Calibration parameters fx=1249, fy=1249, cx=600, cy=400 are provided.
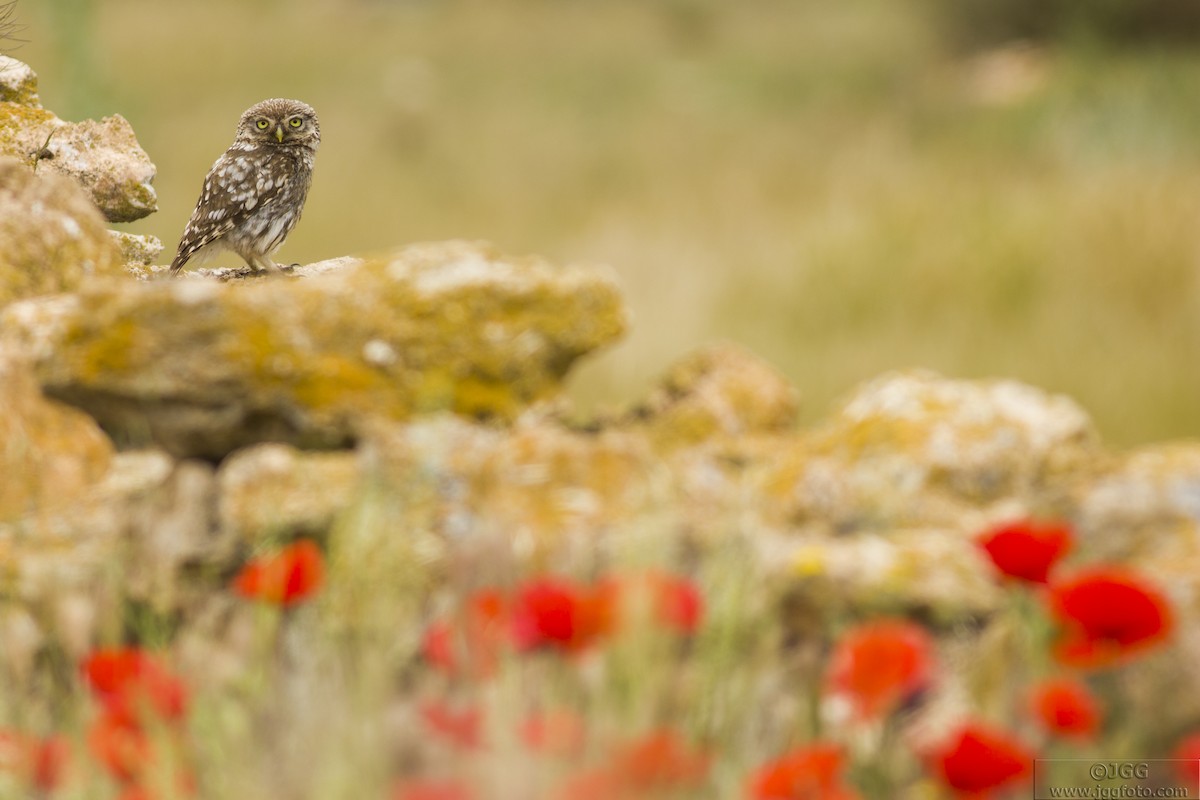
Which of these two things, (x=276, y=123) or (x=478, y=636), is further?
(x=276, y=123)

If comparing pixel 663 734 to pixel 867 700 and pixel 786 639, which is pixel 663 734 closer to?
pixel 867 700

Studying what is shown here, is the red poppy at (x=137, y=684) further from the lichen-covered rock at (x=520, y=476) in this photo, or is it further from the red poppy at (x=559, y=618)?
the lichen-covered rock at (x=520, y=476)

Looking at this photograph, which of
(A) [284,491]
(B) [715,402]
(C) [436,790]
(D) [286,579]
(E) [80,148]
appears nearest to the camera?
(C) [436,790]

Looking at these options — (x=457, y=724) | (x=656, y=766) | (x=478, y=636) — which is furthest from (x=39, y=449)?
(x=656, y=766)

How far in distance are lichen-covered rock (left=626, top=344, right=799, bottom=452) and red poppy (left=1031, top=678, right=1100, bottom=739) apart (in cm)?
206

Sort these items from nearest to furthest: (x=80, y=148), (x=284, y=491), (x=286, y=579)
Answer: (x=286, y=579), (x=80, y=148), (x=284, y=491)

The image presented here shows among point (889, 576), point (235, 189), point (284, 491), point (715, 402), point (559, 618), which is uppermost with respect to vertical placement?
point (715, 402)

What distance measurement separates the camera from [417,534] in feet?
8.38

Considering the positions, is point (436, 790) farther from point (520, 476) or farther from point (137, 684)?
point (520, 476)

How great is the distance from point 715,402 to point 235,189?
6.35ft

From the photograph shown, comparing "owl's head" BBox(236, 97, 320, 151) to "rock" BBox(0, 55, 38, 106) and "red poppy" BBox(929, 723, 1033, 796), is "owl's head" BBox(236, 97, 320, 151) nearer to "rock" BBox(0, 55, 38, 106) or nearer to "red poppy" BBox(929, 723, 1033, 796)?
"rock" BBox(0, 55, 38, 106)

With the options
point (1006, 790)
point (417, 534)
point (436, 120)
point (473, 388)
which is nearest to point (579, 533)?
point (417, 534)

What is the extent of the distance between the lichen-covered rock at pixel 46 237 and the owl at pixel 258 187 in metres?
0.16

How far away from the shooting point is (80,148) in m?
2.02
